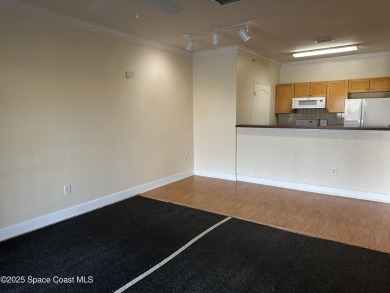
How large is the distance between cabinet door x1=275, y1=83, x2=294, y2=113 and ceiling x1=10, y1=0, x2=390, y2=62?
1.87 m

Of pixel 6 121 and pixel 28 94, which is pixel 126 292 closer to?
pixel 6 121

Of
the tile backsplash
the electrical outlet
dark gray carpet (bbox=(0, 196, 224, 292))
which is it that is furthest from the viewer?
the tile backsplash

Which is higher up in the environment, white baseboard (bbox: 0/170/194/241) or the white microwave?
the white microwave

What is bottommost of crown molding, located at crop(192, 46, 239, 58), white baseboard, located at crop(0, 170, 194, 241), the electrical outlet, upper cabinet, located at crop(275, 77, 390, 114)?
white baseboard, located at crop(0, 170, 194, 241)

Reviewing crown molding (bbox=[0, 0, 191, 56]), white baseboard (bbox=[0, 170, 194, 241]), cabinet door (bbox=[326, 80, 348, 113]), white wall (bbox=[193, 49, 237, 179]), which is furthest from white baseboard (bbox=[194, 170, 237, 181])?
cabinet door (bbox=[326, 80, 348, 113])

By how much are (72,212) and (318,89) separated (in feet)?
19.0

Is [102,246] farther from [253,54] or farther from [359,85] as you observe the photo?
[359,85]

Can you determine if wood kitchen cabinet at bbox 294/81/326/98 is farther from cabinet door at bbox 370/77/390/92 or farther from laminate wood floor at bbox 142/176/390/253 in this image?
laminate wood floor at bbox 142/176/390/253

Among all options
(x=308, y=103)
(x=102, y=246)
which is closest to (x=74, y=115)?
(x=102, y=246)

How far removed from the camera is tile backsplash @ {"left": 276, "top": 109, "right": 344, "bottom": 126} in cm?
649

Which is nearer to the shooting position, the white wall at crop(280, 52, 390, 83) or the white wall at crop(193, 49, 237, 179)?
the white wall at crop(193, 49, 237, 179)

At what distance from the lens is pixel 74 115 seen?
142 inches

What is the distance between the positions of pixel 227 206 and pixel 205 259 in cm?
149

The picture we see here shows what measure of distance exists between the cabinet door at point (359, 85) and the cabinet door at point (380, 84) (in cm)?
8
